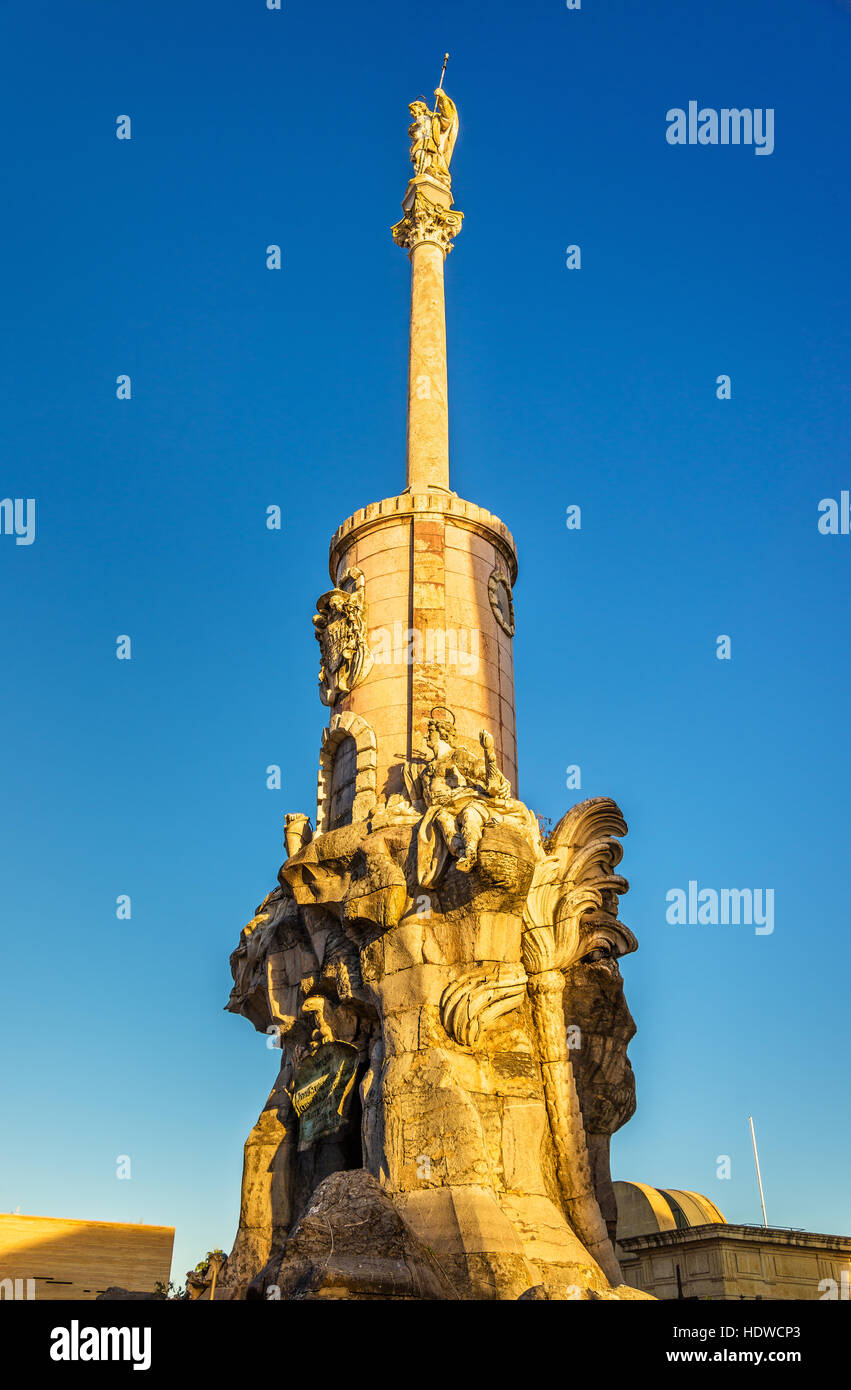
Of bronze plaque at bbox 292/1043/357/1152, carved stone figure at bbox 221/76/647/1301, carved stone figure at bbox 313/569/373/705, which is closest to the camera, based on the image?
carved stone figure at bbox 221/76/647/1301

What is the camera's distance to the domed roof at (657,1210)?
110ft

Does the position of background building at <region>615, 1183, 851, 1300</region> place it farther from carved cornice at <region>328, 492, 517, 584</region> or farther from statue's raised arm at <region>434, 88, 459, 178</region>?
Result: statue's raised arm at <region>434, 88, 459, 178</region>

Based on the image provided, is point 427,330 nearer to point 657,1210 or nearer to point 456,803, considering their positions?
point 456,803

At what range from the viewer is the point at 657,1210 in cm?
3381

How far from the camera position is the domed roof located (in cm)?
3347

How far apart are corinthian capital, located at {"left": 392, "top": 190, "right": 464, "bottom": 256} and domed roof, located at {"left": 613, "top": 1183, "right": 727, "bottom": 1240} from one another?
2493 cm

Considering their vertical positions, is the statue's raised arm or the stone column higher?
the statue's raised arm

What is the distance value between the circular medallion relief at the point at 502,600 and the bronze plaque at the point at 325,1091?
8020 millimetres

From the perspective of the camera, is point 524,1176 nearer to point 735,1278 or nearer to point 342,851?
point 342,851

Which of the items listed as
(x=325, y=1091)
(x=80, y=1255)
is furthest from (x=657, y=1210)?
(x=325, y=1091)

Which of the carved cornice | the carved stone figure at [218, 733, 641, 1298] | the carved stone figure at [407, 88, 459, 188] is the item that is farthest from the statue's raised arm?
the carved stone figure at [218, 733, 641, 1298]

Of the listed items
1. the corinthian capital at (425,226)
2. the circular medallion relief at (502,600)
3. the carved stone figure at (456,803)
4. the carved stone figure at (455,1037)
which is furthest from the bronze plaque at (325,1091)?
the corinthian capital at (425,226)
